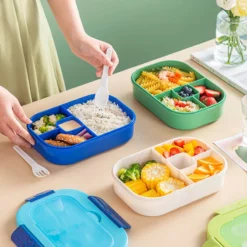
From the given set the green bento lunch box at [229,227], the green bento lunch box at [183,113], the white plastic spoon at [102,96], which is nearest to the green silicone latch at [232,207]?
the green bento lunch box at [229,227]

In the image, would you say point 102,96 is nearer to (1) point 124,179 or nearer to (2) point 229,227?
(1) point 124,179

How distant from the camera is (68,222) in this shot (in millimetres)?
1018

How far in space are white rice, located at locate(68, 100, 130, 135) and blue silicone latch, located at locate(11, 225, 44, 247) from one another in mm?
300

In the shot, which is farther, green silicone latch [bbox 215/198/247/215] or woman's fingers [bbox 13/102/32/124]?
woman's fingers [bbox 13/102/32/124]

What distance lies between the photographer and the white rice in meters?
1.22

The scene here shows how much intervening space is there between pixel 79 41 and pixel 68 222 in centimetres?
54

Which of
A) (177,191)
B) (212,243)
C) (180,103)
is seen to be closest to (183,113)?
(180,103)

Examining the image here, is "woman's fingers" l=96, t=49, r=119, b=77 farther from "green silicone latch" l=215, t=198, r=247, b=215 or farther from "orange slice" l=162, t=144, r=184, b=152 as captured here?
"green silicone latch" l=215, t=198, r=247, b=215

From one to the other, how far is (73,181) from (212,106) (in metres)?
0.36

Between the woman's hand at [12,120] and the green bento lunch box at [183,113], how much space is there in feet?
0.94

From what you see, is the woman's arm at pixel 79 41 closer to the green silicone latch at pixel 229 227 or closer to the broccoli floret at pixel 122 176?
the broccoli floret at pixel 122 176

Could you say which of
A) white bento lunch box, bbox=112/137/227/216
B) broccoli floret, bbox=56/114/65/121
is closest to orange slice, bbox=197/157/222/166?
white bento lunch box, bbox=112/137/227/216

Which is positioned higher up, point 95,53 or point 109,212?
point 95,53

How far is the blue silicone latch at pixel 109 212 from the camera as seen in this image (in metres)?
1.01
